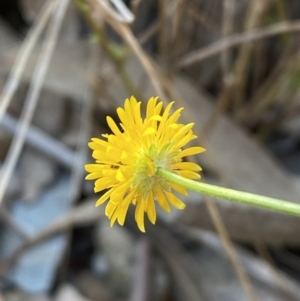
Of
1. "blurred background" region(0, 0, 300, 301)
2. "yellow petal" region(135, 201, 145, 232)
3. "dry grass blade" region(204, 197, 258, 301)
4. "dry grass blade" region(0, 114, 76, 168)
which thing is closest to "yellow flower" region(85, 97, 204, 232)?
"yellow petal" region(135, 201, 145, 232)

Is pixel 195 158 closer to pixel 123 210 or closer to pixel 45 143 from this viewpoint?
pixel 45 143

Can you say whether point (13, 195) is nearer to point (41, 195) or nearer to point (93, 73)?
point (41, 195)

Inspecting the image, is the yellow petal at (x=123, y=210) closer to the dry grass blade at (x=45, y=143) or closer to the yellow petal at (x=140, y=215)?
the yellow petal at (x=140, y=215)

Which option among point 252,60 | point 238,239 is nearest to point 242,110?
point 252,60

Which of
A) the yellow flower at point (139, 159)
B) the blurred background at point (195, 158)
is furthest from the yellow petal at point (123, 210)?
the blurred background at point (195, 158)

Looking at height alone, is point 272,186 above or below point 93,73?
below

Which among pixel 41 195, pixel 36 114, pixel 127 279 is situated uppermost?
pixel 36 114

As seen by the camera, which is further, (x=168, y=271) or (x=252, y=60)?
(x=252, y=60)

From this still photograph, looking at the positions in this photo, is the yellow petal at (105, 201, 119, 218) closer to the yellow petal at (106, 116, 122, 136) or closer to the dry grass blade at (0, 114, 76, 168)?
the yellow petal at (106, 116, 122, 136)
